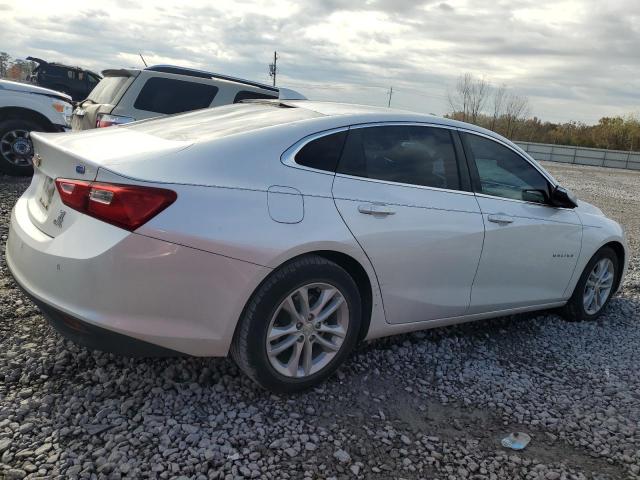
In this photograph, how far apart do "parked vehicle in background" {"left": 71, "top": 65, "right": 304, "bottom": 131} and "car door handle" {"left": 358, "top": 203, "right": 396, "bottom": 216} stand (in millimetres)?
5516

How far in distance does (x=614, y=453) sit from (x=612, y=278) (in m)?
2.61

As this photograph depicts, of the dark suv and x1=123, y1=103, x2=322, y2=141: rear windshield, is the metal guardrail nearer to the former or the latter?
the dark suv

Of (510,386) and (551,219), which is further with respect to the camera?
(551,219)

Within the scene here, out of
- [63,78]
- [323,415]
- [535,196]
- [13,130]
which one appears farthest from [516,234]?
[63,78]

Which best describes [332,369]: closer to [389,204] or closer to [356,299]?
[356,299]

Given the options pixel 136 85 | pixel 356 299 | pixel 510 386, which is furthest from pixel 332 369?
pixel 136 85

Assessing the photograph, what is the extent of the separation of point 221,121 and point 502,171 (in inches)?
81.7

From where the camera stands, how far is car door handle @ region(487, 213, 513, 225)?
383 centimetres

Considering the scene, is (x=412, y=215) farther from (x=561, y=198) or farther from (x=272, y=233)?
(x=561, y=198)

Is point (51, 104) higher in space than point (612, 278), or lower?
higher

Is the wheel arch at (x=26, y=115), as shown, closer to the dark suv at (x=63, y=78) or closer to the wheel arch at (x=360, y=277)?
the wheel arch at (x=360, y=277)

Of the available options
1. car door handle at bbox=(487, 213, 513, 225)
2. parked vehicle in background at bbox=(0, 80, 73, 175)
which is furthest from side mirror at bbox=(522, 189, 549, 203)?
parked vehicle in background at bbox=(0, 80, 73, 175)

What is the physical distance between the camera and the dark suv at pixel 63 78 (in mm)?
20828

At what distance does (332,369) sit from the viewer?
3256 millimetres
